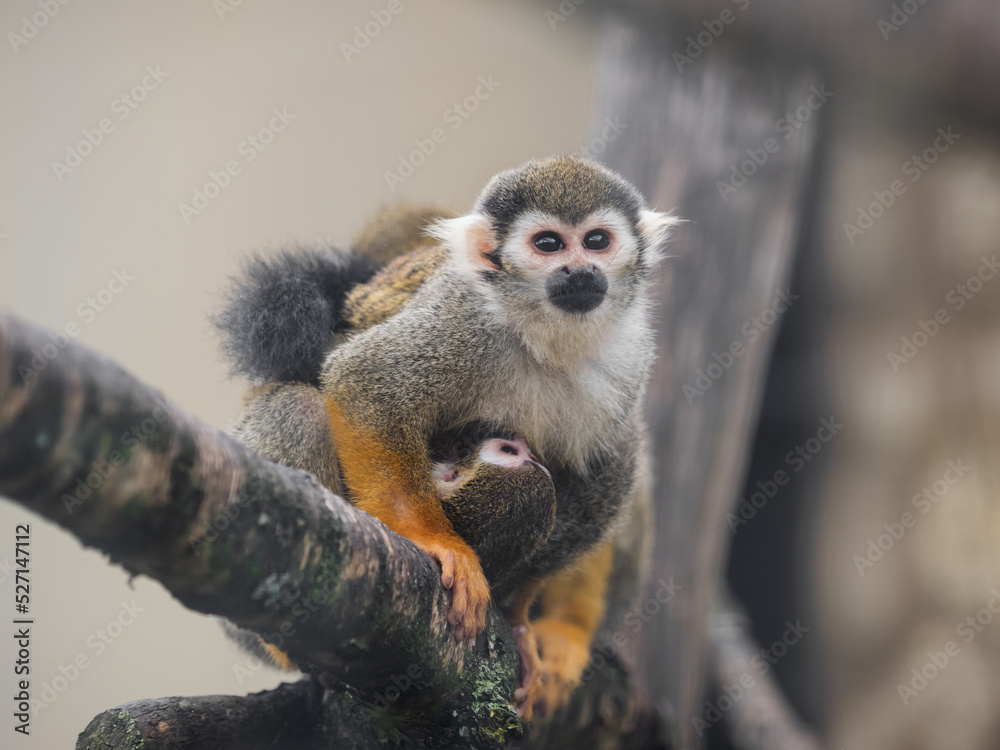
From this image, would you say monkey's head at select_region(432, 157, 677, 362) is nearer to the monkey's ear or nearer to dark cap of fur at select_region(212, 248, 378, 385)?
the monkey's ear

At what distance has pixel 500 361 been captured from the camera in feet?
7.80

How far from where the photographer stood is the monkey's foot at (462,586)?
1864 millimetres

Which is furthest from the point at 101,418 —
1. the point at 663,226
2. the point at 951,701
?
the point at 951,701

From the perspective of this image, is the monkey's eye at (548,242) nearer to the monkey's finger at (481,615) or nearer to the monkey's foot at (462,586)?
the monkey's foot at (462,586)

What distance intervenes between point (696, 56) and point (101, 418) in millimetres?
3692

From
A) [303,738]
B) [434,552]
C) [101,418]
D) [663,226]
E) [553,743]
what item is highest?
[663,226]

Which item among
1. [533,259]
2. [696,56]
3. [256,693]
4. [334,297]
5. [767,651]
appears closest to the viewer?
[256,693]

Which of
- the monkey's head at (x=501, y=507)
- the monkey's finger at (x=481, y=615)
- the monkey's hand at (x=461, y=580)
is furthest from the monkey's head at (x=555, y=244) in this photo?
the monkey's finger at (x=481, y=615)

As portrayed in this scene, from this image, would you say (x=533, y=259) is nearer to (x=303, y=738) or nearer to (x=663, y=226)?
(x=663, y=226)

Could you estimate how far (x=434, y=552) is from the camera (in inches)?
76.0

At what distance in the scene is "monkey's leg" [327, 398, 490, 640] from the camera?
191cm

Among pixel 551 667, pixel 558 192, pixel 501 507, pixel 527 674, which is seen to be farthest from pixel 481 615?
pixel 558 192

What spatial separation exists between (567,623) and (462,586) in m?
1.29

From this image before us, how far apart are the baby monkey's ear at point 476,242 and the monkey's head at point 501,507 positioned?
66 centimetres
